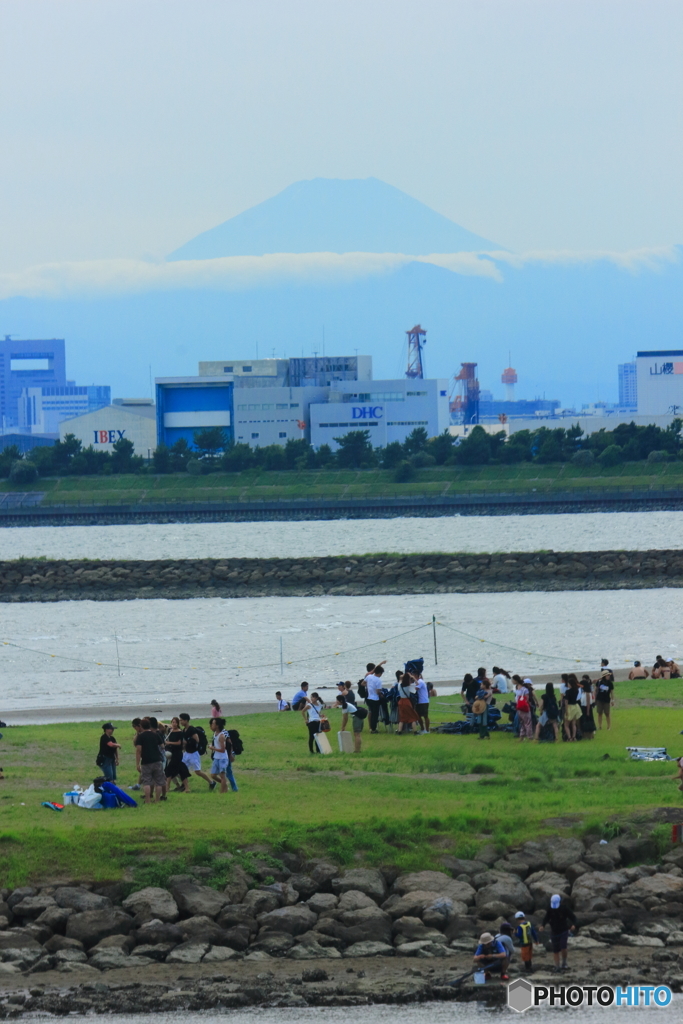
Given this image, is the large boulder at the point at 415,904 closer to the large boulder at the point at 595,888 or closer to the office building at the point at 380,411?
the large boulder at the point at 595,888

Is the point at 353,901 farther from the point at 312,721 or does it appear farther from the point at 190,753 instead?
the point at 312,721

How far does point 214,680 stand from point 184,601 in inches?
1119

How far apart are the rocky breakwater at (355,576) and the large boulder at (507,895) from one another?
163 ft

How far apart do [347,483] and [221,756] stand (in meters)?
127

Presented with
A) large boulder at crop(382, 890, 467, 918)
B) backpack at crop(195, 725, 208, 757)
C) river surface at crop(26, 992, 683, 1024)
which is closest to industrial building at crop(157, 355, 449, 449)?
backpack at crop(195, 725, 208, 757)

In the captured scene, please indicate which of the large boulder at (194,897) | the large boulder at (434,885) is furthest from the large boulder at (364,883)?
the large boulder at (194,897)

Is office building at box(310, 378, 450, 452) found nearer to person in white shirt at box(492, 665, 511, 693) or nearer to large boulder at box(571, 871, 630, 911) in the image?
person in white shirt at box(492, 665, 511, 693)

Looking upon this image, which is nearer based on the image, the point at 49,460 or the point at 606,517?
the point at 606,517

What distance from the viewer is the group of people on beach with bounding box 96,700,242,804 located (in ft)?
62.6

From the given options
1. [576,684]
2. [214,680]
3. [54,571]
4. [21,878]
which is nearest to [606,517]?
[54,571]

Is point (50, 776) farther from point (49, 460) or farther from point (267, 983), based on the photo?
point (49, 460)

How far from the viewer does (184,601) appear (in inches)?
2643

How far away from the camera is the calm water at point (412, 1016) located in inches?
541

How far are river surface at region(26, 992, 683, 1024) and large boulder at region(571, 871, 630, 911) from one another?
86.1 inches
